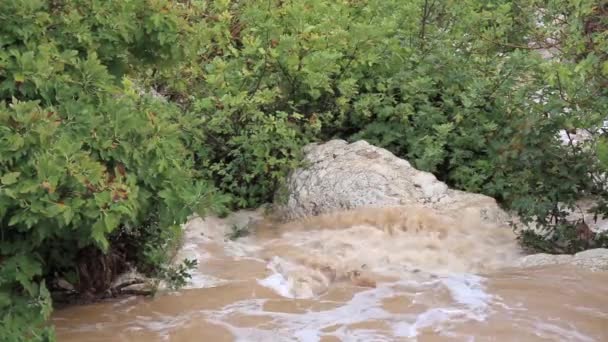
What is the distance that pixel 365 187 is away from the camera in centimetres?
729

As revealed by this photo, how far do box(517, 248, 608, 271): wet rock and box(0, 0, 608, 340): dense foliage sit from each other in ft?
1.08

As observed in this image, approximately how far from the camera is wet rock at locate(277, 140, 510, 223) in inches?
281

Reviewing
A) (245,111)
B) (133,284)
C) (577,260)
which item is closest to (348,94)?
(245,111)

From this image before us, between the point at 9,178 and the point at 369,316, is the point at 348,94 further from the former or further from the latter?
the point at 9,178

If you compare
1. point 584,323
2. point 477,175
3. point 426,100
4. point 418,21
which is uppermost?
point 418,21

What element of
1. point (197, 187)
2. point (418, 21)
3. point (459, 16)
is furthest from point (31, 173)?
point (459, 16)

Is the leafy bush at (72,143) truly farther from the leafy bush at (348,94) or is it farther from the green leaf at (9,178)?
the leafy bush at (348,94)

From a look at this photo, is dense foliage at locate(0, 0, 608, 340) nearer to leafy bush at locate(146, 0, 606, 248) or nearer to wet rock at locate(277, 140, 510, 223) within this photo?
leafy bush at locate(146, 0, 606, 248)

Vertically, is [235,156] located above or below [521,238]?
above

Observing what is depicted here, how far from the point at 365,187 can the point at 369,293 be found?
2077mm

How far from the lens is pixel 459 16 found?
9258 mm

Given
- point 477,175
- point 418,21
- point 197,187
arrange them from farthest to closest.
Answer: point 418,21
point 477,175
point 197,187

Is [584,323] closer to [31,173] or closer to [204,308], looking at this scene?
[204,308]

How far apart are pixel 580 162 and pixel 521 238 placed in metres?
0.81
